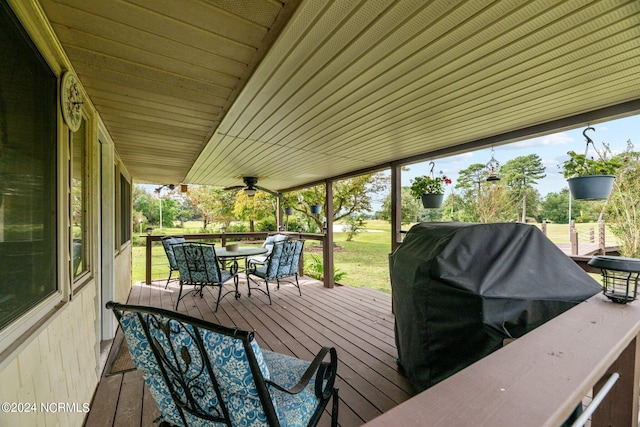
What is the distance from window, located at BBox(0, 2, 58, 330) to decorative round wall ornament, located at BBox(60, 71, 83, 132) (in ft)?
0.26

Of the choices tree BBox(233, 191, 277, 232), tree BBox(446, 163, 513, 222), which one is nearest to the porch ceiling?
tree BBox(446, 163, 513, 222)

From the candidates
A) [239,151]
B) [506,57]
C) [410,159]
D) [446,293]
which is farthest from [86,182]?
[410,159]

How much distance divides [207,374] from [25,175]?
3.50ft

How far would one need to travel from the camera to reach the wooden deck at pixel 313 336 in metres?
1.92

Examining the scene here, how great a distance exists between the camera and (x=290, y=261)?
4703 mm

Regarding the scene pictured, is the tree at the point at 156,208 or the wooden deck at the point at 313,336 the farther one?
the tree at the point at 156,208

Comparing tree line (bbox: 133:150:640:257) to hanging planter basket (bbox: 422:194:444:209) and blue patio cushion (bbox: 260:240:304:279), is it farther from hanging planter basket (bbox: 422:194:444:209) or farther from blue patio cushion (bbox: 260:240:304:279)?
blue patio cushion (bbox: 260:240:304:279)

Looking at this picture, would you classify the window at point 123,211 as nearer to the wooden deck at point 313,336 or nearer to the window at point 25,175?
the wooden deck at point 313,336

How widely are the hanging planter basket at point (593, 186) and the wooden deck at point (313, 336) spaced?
79.1 inches

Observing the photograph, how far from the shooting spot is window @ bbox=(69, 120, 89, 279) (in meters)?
1.76

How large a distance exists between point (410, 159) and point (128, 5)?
3423mm

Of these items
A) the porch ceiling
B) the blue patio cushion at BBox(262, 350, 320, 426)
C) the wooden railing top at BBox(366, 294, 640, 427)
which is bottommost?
the blue patio cushion at BBox(262, 350, 320, 426)

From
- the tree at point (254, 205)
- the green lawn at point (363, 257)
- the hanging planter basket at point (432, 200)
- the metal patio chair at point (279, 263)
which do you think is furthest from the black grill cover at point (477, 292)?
the tree at point (254, 205)

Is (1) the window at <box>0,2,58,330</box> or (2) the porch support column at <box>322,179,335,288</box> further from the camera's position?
(2) the porch support column at <box>322,179,335,288</box>
